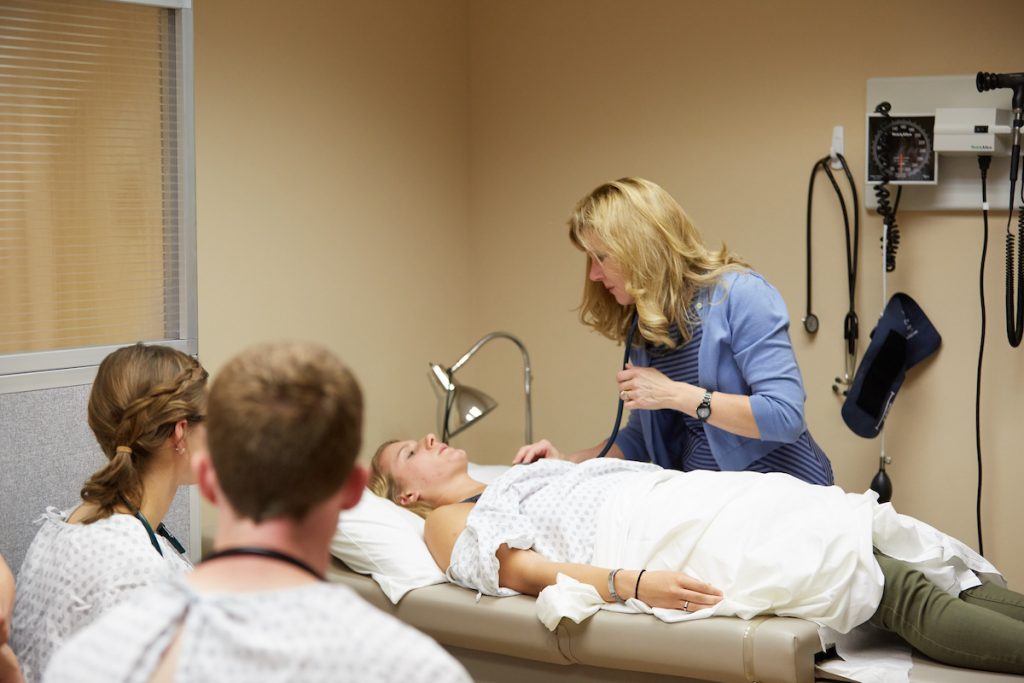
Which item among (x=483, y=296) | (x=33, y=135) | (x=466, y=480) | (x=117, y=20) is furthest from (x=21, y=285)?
(x=483, y=296)

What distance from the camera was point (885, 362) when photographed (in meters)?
3.34

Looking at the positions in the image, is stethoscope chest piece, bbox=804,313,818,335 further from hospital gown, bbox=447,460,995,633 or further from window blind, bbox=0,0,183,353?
window blind, bbox=0,0,183,353

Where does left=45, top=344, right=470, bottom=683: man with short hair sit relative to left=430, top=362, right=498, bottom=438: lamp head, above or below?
above

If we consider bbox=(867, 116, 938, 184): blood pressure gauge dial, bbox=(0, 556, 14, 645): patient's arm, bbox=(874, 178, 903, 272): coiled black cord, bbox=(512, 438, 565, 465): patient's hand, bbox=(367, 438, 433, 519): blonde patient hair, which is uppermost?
bbox=(867, 116, 938, 184): blood pressure gauge dial

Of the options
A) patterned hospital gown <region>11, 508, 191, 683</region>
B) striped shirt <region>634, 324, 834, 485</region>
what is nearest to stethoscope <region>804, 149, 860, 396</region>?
striped shirt <region>634, 324, 834, 485</region>

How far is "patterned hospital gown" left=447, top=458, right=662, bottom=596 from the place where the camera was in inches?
93.6

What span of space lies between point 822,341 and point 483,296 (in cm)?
123

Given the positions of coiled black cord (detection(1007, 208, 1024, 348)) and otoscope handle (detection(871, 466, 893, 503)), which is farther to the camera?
otoscope handle (detection(871, 466, 893, 503))

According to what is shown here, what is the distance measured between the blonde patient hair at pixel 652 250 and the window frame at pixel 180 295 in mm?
873

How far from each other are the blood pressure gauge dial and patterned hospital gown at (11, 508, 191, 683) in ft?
7.80

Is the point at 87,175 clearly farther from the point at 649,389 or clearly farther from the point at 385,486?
the point at 649,389

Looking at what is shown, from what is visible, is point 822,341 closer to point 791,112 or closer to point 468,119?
point 791,112

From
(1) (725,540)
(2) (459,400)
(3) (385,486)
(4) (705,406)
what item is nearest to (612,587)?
(1) (725,540)

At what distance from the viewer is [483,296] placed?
416cm
